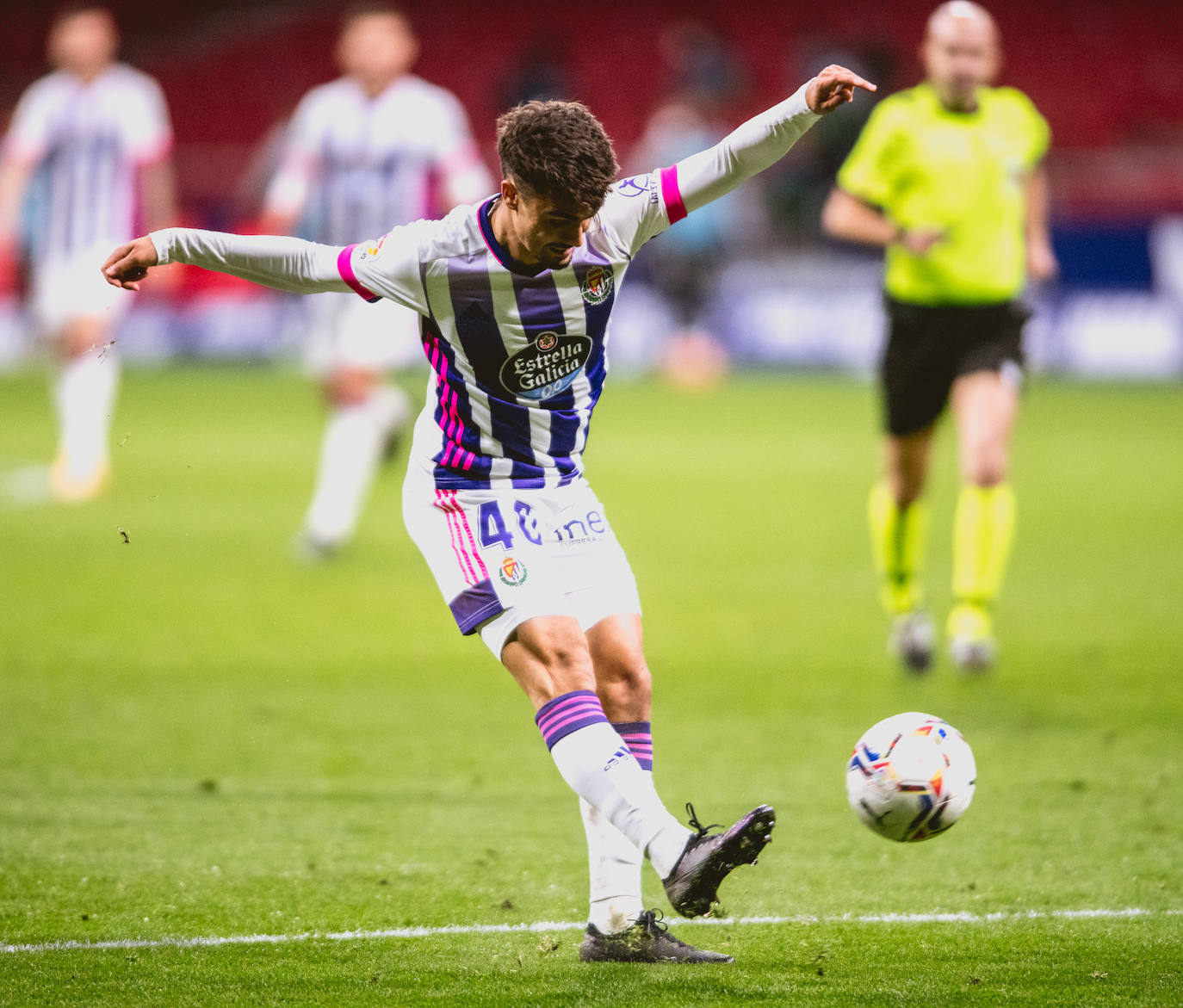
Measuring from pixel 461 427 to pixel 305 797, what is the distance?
1632 millimetres

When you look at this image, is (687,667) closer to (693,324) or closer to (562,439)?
(562,439)

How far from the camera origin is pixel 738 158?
12.5 feet

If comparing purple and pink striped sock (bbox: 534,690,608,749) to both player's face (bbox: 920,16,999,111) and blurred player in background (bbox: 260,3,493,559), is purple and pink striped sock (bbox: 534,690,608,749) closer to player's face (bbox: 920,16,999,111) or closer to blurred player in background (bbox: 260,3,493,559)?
player's face (bbox: 920,16,999,111)

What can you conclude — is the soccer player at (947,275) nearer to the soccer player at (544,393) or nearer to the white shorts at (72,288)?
the soccer player at (544,393)

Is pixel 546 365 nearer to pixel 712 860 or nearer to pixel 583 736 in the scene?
→ pixel 583 736

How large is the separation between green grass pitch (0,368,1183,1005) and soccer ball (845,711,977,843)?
26 centimetres

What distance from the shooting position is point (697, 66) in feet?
85.4

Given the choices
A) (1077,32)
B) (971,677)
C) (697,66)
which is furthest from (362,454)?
(1077,32)

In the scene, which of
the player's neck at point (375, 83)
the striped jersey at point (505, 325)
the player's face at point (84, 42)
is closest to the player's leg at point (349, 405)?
the player's neck at point (375, 83)

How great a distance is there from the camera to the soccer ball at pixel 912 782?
3789 mm

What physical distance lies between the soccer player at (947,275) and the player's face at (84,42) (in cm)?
548

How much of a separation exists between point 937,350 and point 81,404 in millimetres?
6102

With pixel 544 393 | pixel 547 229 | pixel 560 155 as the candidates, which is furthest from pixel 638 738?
pixel 560 155

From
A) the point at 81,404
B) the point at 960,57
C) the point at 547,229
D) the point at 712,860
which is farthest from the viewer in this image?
the point at 81,404
